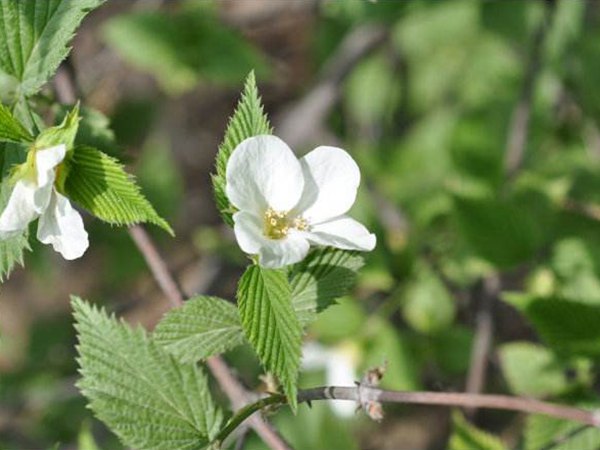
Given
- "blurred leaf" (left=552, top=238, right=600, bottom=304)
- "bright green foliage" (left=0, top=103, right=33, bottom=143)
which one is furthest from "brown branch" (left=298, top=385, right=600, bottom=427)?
"blurred leaf" (left=552, top=238, right=600, bottom=304)

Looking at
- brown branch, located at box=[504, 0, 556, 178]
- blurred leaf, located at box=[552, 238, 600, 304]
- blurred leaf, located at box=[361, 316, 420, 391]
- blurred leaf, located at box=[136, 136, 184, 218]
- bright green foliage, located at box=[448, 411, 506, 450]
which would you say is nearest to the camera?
bright green foliage, located at box=[448, 411, 506, 450]

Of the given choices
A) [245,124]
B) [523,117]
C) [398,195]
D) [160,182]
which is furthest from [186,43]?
[245,124]

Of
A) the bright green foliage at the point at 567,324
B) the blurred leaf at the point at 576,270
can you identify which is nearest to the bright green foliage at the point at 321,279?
the bright green foliage at the point at 567,324

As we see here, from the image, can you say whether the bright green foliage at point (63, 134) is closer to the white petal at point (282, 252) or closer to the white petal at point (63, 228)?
the white petal at point (63, 228)

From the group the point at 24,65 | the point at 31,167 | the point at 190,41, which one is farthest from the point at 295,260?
the point at 190,41

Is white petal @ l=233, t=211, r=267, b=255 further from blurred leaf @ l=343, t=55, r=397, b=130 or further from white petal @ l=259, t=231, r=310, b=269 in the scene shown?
blurred leaf @ l=343, t=55, r=397, b=130

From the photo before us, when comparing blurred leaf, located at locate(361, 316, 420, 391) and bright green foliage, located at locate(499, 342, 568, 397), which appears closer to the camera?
bright green foliage, located at locate(499, 342, 568, 397)
